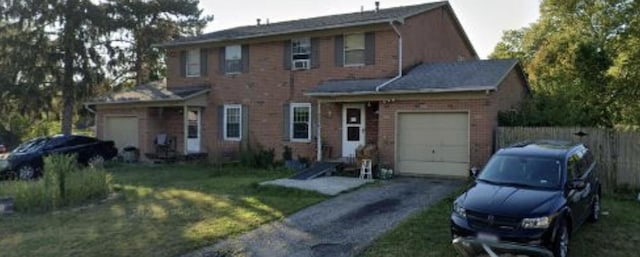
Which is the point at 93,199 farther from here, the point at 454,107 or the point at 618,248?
the point at 618,248

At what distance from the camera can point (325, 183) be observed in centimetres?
1464

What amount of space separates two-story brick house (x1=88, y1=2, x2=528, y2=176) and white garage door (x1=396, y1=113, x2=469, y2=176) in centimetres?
3

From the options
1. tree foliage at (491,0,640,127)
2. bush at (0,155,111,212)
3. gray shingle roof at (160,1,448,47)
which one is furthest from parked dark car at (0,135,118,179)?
tree foliage at (491,0,640,127)

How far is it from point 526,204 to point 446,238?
1709 mm

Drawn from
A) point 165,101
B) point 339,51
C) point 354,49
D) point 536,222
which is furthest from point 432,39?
point 536,222

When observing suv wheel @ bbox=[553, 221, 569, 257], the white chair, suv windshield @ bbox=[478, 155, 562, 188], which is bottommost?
suv wheel @ bbox=[553, 221, 569, 257]

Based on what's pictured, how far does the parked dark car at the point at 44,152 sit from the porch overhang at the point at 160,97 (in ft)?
7.22

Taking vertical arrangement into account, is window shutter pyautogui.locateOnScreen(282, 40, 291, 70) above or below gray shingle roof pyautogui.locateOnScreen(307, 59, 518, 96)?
above

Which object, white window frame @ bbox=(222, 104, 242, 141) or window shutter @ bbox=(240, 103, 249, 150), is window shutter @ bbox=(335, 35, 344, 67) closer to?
window shutter @ bbox=(240, 103, 249, 150)

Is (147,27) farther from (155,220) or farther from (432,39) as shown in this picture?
(155,220)

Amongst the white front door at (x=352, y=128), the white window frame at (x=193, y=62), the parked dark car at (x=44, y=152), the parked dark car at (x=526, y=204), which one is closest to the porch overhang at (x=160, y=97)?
the white window frame at (x=193, y=62)

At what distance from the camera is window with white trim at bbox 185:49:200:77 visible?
76.3 feet

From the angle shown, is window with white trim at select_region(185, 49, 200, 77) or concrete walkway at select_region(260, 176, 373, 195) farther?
window with white trim at select_region(185, 49, 200, 77)

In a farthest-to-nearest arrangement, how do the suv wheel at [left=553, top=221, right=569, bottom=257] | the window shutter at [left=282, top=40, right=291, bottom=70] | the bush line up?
the window shutter at [left=282, top=40, right=291, bottom=70] < the bush < the suv wheel at [left=553, top=221, right=569, bottom=257]
